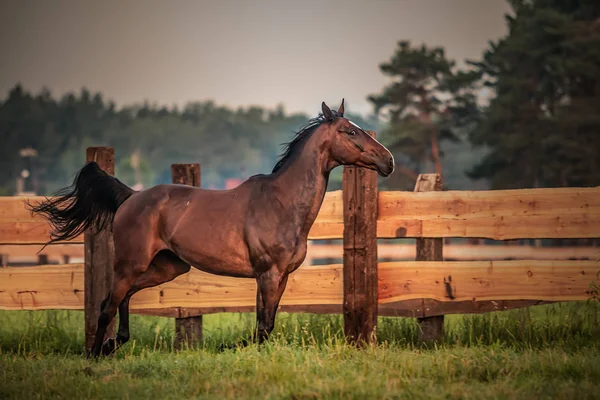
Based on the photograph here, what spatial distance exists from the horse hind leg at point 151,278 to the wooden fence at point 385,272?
57 cm

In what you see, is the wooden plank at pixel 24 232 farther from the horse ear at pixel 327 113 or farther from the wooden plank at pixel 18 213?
the horse ear at pixel 327 113

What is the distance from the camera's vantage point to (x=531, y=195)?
30.5 feet

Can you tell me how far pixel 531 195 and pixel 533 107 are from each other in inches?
1137

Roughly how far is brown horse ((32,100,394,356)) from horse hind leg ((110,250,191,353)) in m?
0.01

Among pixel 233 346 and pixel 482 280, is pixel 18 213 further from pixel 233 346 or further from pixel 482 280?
pixel 482 280

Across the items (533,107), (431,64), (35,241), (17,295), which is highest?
(431,64)

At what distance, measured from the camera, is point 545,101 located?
38.6 m

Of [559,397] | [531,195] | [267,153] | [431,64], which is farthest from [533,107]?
[267,153]

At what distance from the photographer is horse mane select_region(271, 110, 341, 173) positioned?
8.47 m

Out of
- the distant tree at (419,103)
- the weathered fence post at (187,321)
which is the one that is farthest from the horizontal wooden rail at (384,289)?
the distant tree at (419,103)

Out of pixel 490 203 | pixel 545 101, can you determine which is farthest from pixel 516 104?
pixel 490 203

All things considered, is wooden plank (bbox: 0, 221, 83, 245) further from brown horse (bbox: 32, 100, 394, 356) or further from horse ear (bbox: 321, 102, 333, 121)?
horse ear (bbox: 321, 102, 333, 121)

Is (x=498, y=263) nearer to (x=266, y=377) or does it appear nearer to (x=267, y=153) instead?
(x=266, y=377)

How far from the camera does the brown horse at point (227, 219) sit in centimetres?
823
